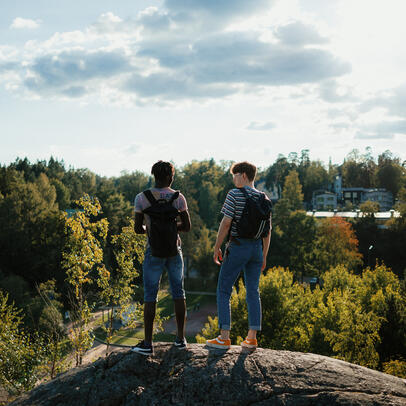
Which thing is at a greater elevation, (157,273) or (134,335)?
(157,273)

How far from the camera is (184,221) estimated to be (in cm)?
606

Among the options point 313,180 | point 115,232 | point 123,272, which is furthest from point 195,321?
point 313,180

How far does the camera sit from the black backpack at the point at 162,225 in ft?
19.1

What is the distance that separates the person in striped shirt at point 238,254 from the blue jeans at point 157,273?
60 cm

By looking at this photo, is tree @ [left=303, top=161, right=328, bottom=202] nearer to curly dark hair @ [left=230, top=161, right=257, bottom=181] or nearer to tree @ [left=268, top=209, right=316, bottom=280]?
tree @ [left=268, top=209, right=316, bottom=280]

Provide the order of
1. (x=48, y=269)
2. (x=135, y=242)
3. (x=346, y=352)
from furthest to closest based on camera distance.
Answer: (x=48, y=269), (x=346, y=352), (x=135, y=242)

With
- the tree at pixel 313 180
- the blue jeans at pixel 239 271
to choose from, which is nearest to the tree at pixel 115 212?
the blue jeans at pixel 239 271

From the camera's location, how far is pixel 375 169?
110m

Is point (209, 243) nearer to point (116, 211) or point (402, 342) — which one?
point (116, 211)

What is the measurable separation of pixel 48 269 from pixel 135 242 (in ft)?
118

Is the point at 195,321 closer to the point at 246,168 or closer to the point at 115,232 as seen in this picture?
the point at 115,232

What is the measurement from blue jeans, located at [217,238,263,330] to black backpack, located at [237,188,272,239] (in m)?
0.17

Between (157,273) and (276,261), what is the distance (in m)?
41.2

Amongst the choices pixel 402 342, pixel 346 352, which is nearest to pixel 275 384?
pixel 346 352
